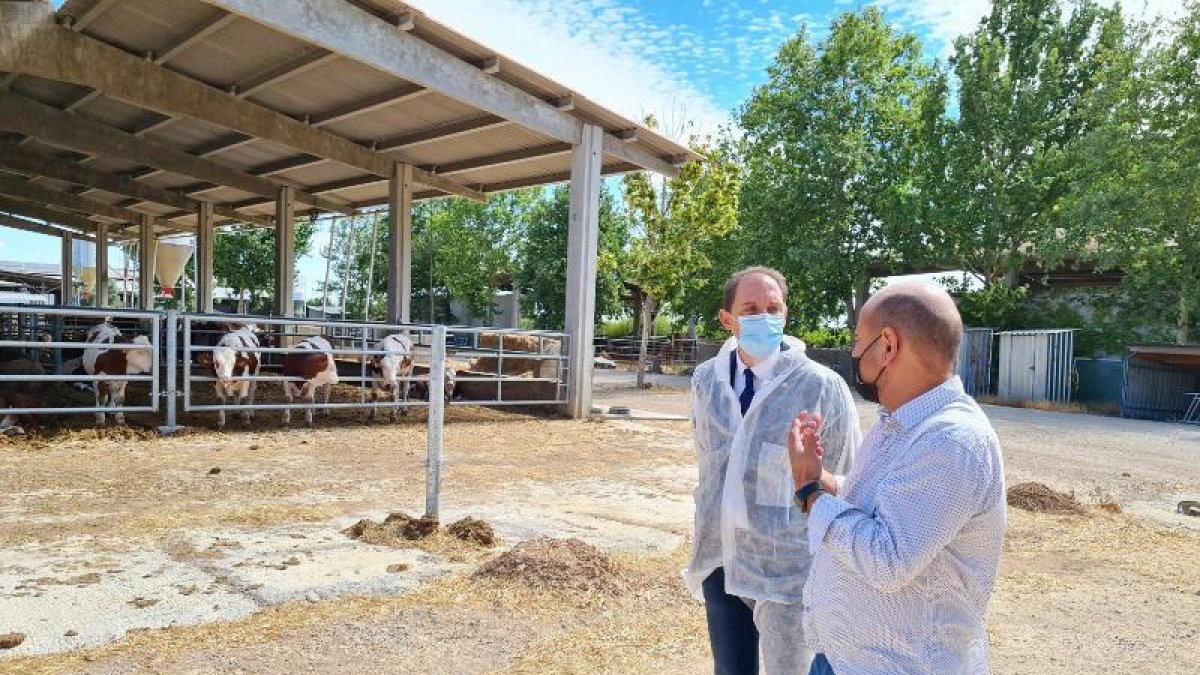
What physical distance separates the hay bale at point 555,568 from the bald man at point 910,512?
2.47 meters

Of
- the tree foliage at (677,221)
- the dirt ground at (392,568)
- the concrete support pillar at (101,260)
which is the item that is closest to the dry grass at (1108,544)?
the dirt ground at (392,568)

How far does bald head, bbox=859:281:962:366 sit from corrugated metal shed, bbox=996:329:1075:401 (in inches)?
819

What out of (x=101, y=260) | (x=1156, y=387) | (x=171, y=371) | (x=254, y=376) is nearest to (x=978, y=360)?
(x=1156, y=387)

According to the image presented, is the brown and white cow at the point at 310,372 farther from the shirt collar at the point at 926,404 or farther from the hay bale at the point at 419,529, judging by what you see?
the shirt collar at the point at 926,404

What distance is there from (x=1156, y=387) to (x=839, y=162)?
1138 cm

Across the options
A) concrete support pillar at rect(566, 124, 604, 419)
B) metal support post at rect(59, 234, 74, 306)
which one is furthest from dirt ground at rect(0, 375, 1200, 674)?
metal support post at rect(59, 234, 74, 306)

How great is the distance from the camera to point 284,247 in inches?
744

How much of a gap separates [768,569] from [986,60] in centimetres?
2571

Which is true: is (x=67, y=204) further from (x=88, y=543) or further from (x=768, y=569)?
(x=768, y=569)

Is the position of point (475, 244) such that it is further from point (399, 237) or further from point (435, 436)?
point (435, 436)

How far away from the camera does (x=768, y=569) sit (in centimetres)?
216

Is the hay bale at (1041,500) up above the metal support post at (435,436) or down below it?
below

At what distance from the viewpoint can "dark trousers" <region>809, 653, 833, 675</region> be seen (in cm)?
172

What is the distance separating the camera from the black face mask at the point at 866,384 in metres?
1.66
